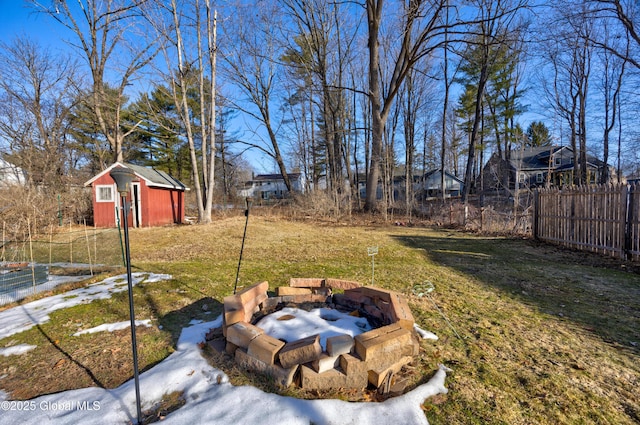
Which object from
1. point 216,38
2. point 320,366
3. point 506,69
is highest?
point 506,69

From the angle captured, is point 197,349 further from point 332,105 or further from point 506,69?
point 506,69

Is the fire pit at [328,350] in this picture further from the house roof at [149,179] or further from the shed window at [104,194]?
the shed window at [104,194]

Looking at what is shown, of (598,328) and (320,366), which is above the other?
(320,366)

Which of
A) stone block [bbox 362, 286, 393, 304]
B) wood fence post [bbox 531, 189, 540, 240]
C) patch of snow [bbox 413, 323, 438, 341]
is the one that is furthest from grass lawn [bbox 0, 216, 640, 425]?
wood fence post [bbox 531, 189, 540, 240]

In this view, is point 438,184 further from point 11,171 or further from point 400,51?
point 11,171

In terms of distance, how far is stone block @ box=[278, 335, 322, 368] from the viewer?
6.26 ft

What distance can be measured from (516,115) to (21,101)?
33181mm

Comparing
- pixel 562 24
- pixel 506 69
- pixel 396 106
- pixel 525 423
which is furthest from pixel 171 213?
pixel 506 69

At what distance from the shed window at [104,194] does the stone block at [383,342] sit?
47.5 ft

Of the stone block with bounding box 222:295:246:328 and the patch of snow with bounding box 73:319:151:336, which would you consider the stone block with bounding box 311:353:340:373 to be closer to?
the stone block with bounding box 222:295:246:328

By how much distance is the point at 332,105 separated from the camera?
19094mm

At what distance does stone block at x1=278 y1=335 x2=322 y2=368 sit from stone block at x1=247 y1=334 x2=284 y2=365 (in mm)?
60

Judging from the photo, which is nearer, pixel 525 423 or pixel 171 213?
pixel 525 423

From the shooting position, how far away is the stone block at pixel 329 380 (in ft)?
6.13
